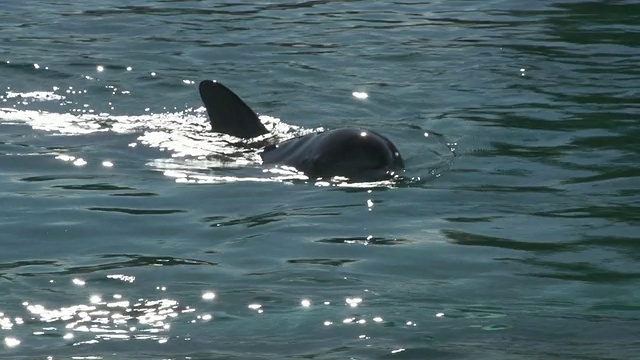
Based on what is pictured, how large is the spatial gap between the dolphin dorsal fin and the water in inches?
6.7

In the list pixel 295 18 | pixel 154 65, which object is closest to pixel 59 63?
pixel 154 65

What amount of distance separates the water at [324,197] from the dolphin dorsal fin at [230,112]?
170mm

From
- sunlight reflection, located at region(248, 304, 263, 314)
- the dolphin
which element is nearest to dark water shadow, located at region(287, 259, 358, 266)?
sunlight reflection, located at region(248, 304, 263, 314)

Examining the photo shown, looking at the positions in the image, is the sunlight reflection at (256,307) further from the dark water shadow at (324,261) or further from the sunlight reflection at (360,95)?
the sunlight reflection at (360,95)

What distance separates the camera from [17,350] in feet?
→ 18.3

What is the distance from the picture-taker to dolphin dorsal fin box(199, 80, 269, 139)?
1042cm

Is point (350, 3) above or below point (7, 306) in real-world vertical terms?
above

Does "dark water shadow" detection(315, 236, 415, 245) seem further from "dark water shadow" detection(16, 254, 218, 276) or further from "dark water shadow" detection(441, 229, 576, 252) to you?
"dark water shadow" detection(16, 254, 218, 276)

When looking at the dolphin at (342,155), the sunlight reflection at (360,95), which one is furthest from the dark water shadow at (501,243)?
the sunlight reflection at (360,95)

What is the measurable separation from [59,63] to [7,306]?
788cm

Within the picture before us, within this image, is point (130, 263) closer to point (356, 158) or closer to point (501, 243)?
point (501, 243)

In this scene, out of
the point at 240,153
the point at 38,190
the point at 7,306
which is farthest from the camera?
the point at 240,153

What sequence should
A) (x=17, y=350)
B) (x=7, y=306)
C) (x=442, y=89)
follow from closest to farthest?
(x=17, y=350)
(x=7, y=306)
(x=442, y=89)

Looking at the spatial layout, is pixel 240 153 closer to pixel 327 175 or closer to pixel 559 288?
pixel 327 175
